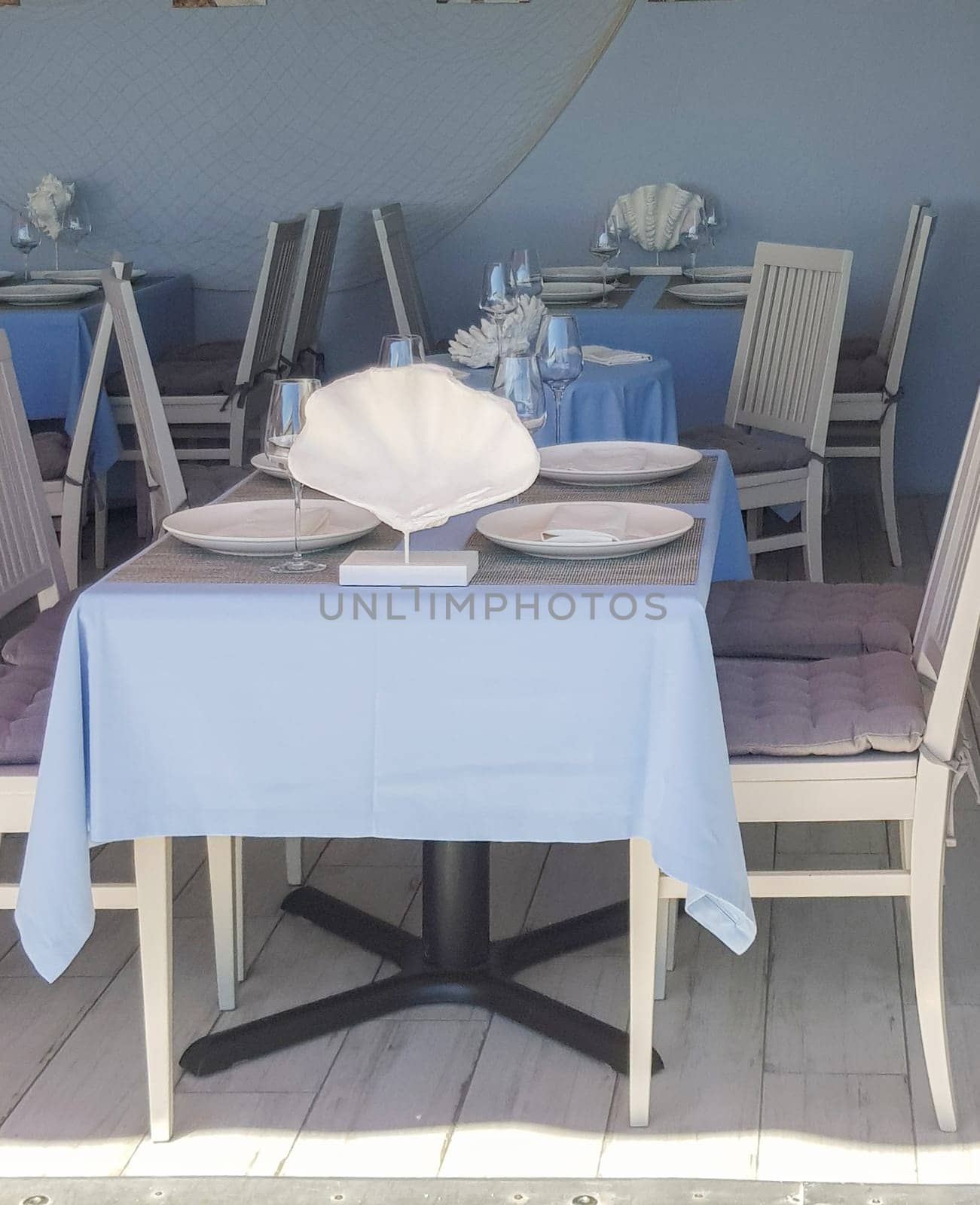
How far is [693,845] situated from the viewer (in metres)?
1.60

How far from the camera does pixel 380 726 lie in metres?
1.62

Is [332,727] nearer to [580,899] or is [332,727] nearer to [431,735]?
[431,735]

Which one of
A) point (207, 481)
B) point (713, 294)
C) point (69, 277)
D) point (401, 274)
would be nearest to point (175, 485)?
point (207, 481)

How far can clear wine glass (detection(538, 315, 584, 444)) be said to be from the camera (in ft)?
7.41

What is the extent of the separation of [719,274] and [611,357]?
4.49 feet

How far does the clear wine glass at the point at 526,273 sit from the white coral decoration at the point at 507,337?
0.97 feet

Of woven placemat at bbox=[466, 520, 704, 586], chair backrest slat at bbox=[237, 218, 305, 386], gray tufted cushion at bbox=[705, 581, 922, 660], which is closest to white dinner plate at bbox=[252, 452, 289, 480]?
woven placemat at bbox=[466, 520, 704, 586]

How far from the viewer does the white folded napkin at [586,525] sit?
1.72 meters

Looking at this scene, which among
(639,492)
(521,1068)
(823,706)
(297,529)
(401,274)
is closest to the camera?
(297,529)

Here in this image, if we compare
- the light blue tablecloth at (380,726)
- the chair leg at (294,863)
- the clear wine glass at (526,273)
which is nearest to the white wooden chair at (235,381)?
the clear wine glass at (526,273)

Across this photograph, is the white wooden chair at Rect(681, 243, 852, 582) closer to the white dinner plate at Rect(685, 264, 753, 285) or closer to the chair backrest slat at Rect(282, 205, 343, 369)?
the white dinner plate at Rect(685, 264, 753, 285)

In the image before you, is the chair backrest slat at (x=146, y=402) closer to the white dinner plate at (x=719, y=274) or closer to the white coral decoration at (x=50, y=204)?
the white dinner plate at (x=719, y=274)

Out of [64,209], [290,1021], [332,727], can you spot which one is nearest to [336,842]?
[290,1021]

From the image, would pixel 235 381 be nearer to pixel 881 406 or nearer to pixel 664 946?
pixel 881 406
